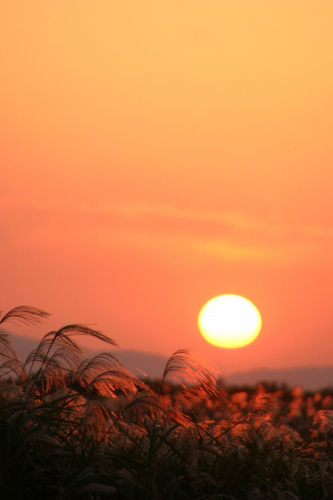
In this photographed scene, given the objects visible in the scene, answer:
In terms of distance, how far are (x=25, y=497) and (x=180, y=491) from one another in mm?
1424

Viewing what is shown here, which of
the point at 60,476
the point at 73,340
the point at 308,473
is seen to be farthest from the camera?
the point at 308,473

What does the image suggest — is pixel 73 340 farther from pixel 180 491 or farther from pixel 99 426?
pixel 180 491

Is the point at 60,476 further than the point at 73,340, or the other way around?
the point at 73,340

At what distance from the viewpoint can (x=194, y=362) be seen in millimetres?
6129

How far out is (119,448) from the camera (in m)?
6.19

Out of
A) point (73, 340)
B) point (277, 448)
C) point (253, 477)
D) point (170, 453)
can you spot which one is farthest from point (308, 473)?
point (73, 340)

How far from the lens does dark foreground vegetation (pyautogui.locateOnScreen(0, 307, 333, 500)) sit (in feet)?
→ 16.7

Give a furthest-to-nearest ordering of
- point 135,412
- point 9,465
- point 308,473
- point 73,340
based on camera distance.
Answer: point 308,473, point 135,412, point 73,340, point 9,465

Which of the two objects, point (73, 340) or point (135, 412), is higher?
point (73, 340)

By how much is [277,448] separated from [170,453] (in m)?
1.71

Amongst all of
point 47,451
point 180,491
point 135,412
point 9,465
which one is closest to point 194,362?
point 135,412

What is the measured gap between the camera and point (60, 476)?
525cm

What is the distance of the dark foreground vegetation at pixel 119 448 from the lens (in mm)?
5082

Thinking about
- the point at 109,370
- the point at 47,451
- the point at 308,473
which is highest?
the point at 109,370
